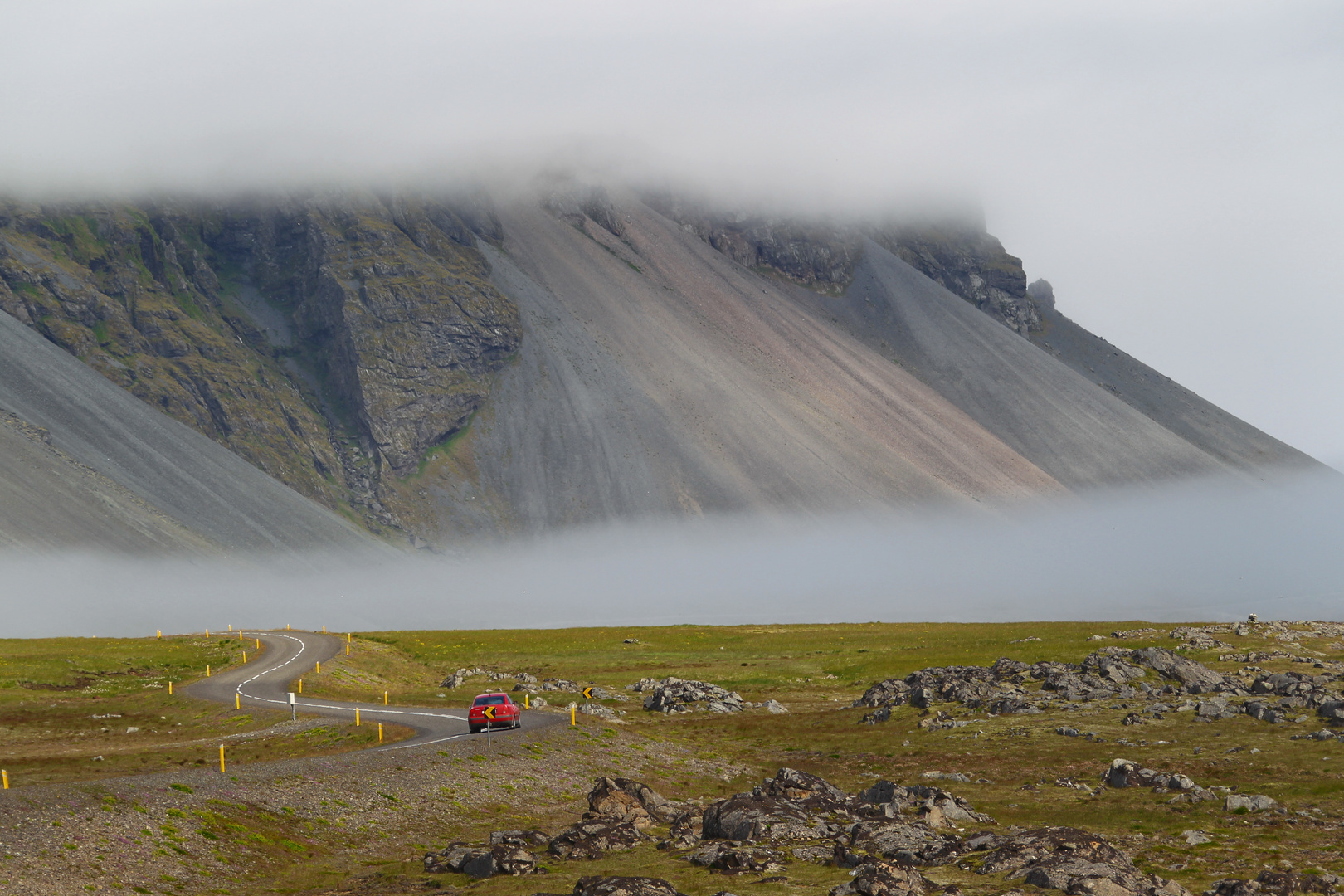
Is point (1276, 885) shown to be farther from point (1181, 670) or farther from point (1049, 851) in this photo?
point (1181, 670)

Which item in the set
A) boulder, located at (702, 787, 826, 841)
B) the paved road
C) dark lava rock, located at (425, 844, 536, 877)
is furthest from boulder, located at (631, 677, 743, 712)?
dark lava rock, located at (425, 844, 536, 877)

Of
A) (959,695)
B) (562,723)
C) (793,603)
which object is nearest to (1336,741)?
(959,695)

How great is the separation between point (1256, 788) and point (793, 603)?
511ft

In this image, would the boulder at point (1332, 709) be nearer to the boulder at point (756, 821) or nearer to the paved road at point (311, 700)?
the boulder at point (756, 821)

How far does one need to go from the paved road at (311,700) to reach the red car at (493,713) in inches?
28.1

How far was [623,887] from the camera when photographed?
92.5 ft

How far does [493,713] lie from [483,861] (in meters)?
20.7

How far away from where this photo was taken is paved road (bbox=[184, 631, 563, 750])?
55.1m

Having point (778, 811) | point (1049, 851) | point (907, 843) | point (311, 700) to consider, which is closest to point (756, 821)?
point (778, 811)

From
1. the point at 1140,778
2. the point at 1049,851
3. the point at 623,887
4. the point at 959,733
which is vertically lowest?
the point at 959,733

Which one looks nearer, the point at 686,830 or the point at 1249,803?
the point at 686,830

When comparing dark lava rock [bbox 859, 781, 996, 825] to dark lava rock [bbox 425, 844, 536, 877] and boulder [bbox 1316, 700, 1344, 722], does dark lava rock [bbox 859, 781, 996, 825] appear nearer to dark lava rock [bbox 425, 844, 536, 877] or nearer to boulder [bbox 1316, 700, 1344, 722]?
dark lava rock [bbox 425, 844, 536, 877]

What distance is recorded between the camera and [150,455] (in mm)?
196125

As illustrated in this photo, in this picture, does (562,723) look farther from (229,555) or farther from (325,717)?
(229,555)
